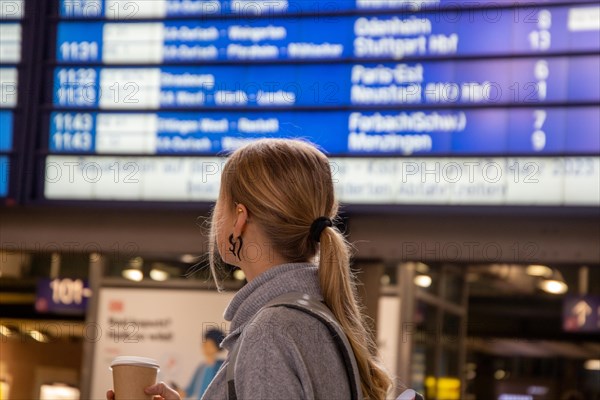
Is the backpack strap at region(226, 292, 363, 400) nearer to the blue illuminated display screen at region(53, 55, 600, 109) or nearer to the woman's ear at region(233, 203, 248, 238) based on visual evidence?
A: the woman's ear at region(233, 203, 248, 238)

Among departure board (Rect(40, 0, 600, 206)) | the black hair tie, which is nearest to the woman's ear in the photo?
the black hair tie

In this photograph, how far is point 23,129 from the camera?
4.49 meters

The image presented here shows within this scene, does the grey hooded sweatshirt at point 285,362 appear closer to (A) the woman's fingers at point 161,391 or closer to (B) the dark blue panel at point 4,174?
(A) the woman's fingers at point 161,391

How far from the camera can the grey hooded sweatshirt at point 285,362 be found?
5.01 ft

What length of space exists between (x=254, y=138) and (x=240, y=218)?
8.12 ft

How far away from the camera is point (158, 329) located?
4449 mm

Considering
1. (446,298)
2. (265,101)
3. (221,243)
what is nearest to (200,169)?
(265,101)

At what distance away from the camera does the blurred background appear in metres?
3.87

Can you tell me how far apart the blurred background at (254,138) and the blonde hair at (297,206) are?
2.03 metres

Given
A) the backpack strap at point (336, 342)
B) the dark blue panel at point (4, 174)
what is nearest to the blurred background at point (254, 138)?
the dark blue panel at point (4, 174)

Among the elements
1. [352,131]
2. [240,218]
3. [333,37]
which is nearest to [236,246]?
[240,218]

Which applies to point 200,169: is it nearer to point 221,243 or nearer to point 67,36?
point 67,36

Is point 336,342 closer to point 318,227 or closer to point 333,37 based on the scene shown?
point 318,227

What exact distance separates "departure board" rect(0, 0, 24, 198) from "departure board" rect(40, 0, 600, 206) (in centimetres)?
15
